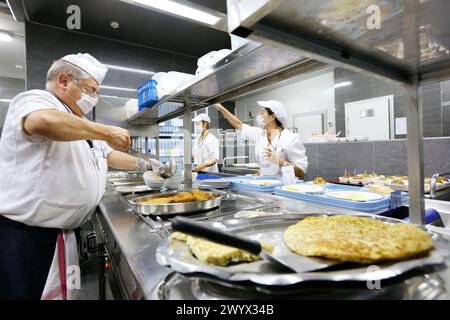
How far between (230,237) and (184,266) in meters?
0.10

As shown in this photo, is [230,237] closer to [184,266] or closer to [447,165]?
[184,266]

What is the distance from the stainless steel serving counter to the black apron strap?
13.8 inches

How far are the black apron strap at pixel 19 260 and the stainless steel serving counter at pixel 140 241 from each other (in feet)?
1.15

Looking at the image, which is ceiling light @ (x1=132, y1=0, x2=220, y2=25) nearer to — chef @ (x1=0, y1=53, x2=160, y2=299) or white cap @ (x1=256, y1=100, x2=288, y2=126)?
white cap @ (x1=256, y1=100, x2=288, y2=126)

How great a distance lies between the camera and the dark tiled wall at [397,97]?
13.7 feet

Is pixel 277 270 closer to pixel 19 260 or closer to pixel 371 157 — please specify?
pixel 19 260

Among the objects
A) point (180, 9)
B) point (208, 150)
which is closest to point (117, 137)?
point (180, 9)

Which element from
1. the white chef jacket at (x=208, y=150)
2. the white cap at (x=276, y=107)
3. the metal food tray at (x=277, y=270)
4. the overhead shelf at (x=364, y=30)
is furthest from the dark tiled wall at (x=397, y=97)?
the metal food tray at (x=277, y=270)

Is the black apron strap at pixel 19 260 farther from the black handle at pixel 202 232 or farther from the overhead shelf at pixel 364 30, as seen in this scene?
the overhead shelf at pixel 364 30

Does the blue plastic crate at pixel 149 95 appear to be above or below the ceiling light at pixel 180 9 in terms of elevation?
below

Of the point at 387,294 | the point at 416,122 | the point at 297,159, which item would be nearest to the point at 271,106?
the point at 297,159

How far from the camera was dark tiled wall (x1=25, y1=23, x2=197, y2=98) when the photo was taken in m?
3.57

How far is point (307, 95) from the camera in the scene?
22.0 ft

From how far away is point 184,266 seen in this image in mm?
458
